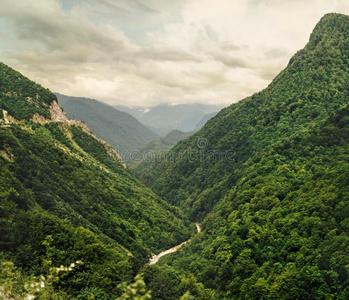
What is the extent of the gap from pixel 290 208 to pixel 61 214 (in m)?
71.1

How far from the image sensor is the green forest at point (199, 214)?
173 feet

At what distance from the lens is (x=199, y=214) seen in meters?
177

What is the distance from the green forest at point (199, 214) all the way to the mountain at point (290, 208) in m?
0.41

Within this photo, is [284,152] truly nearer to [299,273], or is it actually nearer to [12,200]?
[299,273]

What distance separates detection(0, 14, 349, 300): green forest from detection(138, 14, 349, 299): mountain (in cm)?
41

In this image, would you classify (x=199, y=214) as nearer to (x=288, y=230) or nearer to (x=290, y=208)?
(x=290, y=208)

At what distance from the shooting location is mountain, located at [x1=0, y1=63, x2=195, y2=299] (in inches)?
1867

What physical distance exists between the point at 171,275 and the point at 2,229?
140ft

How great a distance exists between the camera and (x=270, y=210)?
303 feet

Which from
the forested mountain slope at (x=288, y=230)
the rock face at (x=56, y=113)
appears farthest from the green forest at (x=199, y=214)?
the rock face at (x=56, y=113)

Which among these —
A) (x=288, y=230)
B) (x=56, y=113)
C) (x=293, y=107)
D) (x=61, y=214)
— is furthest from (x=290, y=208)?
(x=56, y=113)

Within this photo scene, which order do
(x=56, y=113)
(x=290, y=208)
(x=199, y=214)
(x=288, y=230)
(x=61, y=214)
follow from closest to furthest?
(x=288, y=230) → (x=290, y=208) → (x=61, y=214) → (x=199, y=214) → (x=56, y=113)

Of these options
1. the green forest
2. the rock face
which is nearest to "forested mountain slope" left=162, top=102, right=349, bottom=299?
the green forest

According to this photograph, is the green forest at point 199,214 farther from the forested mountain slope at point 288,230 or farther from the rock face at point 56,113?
the rock face at point 56,113
